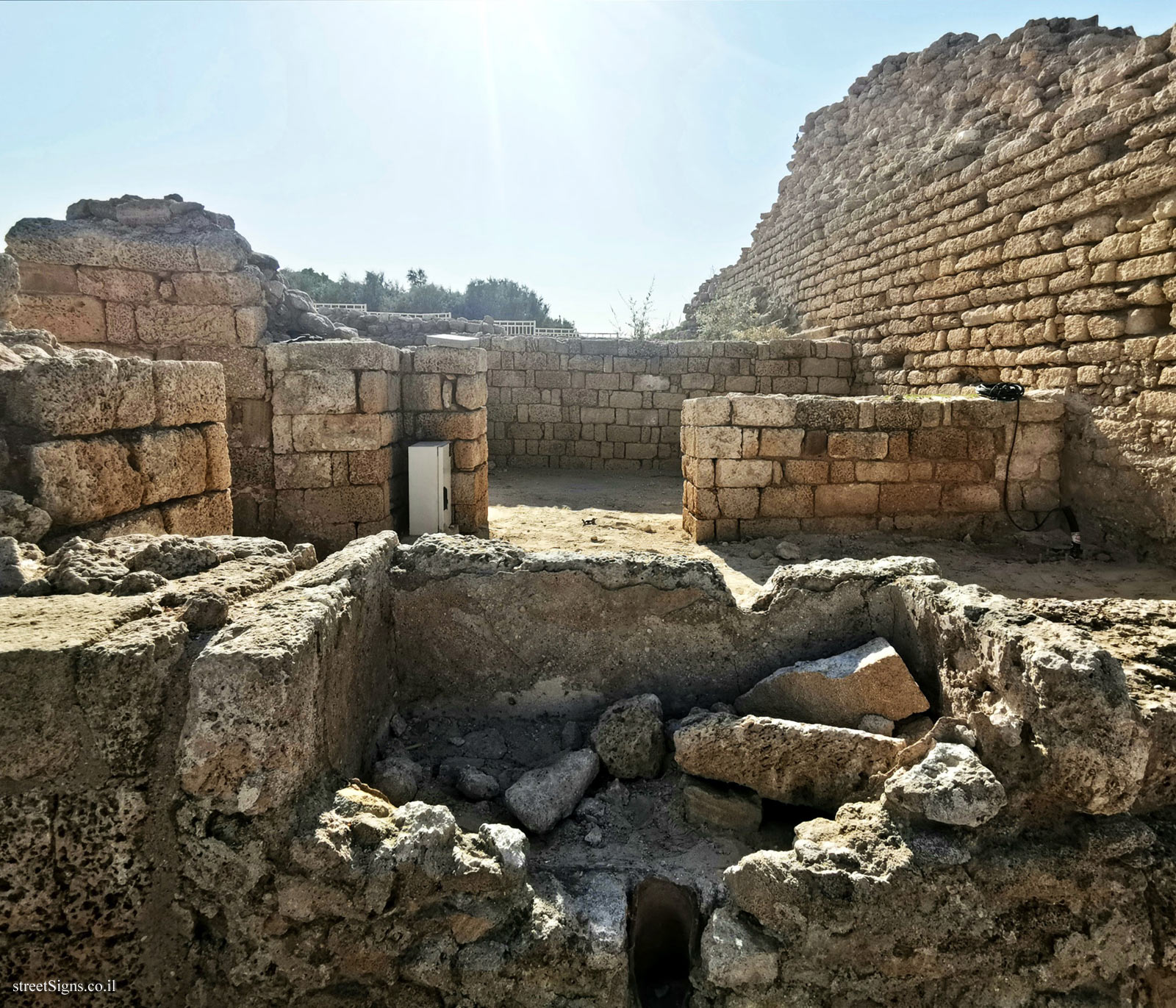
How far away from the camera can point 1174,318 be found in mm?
6109

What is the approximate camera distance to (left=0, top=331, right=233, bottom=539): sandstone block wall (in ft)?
10.1

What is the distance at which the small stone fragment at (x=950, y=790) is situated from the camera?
1.86m

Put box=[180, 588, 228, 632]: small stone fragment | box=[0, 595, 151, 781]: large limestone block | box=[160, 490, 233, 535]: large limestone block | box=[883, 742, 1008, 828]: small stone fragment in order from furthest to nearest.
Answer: box=[160, 490, 233, 535]: large limestone block, box=[180, 588, 228, 632]: small stone fragment, box=[883, 742, 1008, 828]: small stone fragment, box=[0, 595, 151, 781]: large limestone block

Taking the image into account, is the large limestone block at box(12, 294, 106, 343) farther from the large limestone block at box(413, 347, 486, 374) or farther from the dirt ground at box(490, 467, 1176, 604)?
the dirt ground at box(490, 467, 1176, 604)

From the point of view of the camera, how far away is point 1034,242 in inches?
303

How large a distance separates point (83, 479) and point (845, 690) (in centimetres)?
334

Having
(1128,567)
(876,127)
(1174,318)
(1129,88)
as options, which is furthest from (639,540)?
(876,127)

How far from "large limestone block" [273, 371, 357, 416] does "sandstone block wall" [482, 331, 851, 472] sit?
599cm

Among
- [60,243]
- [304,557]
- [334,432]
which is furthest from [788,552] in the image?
[60,243]

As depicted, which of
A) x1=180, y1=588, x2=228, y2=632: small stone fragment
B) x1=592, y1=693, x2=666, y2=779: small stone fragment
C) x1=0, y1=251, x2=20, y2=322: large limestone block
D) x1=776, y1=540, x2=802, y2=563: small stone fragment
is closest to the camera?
x1=180, y1=588, x2=228, y2=632: small stone fragment

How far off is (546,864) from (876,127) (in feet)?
48.1

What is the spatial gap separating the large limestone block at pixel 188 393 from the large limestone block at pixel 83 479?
452 mm

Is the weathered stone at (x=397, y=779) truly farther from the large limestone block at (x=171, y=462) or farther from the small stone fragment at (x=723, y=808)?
the large limestone block at (x=171, y=462)

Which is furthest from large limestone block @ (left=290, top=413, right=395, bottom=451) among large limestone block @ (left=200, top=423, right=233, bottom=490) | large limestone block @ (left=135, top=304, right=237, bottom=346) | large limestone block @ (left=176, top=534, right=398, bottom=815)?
large limestone block @ (left=176, top=534, right=398, bottom=815)
